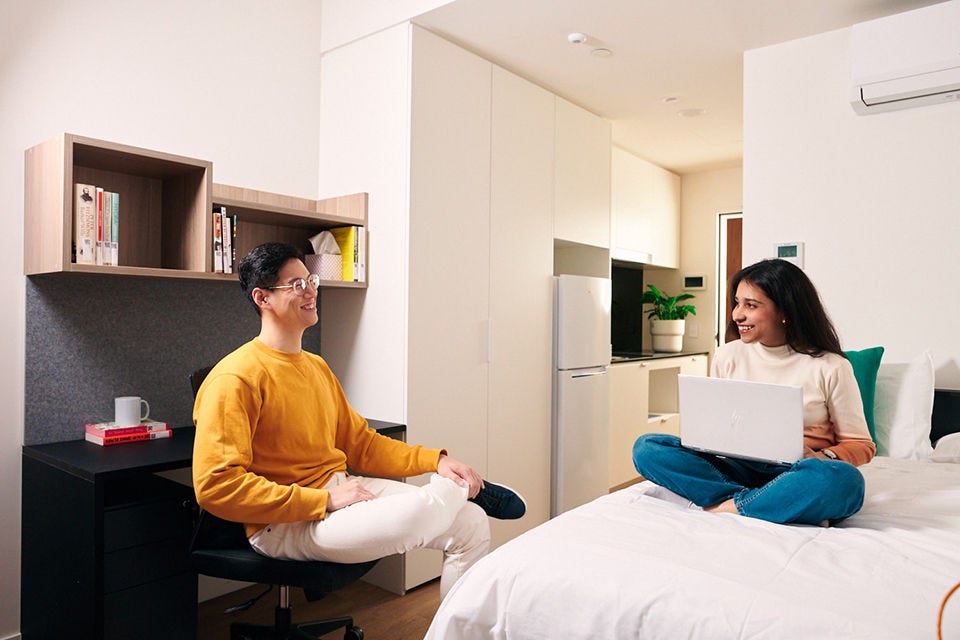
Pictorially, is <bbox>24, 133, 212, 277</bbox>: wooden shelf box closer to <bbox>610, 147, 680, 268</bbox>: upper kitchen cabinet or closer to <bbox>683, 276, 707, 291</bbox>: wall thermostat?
<bbox>610, 147, 680, 268</bbox>: upper kitchen cabinet

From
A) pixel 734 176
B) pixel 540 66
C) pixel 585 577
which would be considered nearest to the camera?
pixel 585 577

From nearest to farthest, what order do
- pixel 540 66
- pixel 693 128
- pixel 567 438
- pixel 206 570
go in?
pixel 206 570 → pixel 540 66 → pixel 567 438 → pixel 693 128

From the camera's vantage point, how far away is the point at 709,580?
1201mm

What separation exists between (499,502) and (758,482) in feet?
2.41

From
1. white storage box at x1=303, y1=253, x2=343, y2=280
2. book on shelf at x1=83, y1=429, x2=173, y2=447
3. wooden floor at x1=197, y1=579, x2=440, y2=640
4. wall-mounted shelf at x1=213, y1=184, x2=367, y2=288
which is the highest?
wall-mounted shelf at x1=213, y1=184, x2=367, y2=288

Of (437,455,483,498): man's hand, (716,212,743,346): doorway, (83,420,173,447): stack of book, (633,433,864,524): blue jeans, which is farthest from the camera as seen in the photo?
(716,212,743,346): doorway

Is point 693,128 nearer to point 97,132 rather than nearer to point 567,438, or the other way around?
point 567,438

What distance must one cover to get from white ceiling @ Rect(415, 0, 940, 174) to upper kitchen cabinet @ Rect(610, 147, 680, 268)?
0.67 meters

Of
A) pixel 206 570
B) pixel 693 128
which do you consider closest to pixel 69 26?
pixel 206 570

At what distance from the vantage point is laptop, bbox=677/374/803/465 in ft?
5.36

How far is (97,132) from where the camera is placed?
2.39 m

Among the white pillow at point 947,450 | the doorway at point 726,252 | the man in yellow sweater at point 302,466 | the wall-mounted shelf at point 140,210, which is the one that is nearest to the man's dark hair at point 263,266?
the man in yellow sweater at point 302,466

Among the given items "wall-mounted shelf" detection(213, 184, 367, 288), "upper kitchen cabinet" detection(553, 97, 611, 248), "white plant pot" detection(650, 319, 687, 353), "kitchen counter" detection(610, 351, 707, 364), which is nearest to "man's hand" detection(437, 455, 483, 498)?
"wall-mounted shelf" detection(213, 184, 367, 288)

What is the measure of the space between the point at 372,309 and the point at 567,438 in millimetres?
1343
